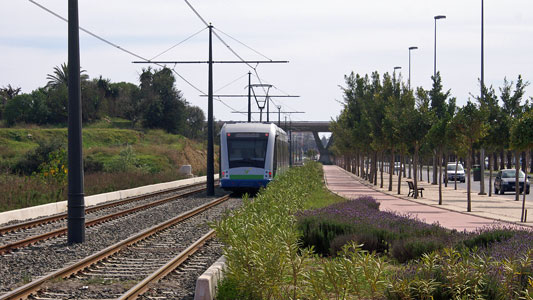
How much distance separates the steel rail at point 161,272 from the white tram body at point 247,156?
49.9 feet

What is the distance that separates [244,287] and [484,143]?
28193 millimetres

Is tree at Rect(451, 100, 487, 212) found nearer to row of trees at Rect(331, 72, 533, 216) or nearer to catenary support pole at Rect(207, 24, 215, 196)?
row of trees at Rect(331, 72, 533, 216)

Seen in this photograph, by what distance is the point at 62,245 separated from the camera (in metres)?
13.5

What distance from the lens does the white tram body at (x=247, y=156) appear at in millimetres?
29469

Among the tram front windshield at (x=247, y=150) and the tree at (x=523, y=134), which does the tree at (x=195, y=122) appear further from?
the tree at (x=523, y=134)

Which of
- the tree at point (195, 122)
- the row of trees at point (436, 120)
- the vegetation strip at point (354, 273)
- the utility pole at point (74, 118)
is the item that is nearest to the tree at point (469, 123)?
the row of trees at point (436, 120)

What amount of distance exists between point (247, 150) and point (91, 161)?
26.2 meters

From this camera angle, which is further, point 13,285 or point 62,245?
point 62,245

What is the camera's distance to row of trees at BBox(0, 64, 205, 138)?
283 ft

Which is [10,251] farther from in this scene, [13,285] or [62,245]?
[13,285]

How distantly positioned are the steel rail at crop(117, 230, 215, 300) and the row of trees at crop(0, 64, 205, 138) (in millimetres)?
73994

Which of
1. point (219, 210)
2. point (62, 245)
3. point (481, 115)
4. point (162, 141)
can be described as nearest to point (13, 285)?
point (62, 245)

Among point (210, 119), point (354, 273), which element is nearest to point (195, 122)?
point (210, 119)

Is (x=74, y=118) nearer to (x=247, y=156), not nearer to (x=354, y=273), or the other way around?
(x=354, y=273)
